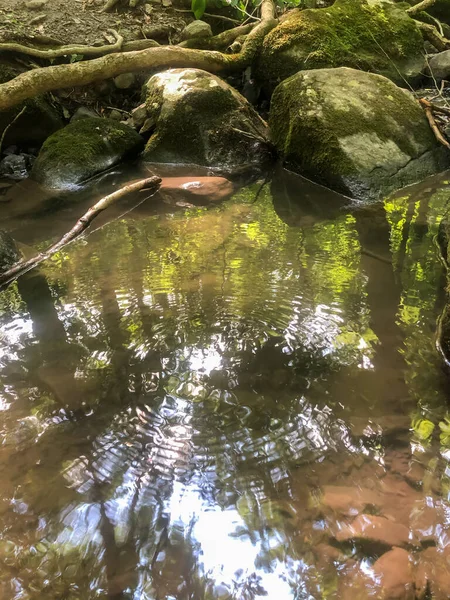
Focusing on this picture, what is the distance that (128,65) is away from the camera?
7.41 m

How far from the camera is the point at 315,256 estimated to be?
3.75 meters

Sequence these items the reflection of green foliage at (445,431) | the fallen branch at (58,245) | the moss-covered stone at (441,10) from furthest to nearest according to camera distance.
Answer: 1. the moss-covered stone at (441,10)
2. the fallen branch at (58,245)
3. the reflection of green foliage at (445,431)

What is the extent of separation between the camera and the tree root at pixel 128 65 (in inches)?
254

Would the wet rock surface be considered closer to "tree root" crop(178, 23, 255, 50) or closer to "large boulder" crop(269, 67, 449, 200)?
"large boulder" crop(269, 67, 449, 200)

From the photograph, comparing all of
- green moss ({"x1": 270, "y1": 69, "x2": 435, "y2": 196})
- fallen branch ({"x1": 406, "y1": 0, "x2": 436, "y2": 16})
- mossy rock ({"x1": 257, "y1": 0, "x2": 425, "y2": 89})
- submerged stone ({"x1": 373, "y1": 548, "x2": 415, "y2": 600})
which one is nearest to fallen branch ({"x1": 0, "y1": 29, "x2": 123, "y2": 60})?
mossy rock ({"x1": 257, "y1": 0, "x2": 425, "y2": 89})

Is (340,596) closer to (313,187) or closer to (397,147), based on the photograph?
(313,187)

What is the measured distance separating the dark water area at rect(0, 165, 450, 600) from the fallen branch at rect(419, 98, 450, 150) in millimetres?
2411

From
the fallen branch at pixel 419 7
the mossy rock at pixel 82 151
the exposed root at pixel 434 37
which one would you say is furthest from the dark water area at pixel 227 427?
the fallen branch at pixel 419 7

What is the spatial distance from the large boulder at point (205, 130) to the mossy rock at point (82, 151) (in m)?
0.47

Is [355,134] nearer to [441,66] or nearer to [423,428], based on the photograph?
[441,66]

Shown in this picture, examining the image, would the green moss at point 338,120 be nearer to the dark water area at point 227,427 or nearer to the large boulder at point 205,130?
the large boulder at point 205,130

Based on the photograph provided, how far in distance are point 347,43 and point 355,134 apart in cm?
310

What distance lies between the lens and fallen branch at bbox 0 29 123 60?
7.20 metres

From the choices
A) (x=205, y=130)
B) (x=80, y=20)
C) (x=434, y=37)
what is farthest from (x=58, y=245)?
(x=434, y=37)
